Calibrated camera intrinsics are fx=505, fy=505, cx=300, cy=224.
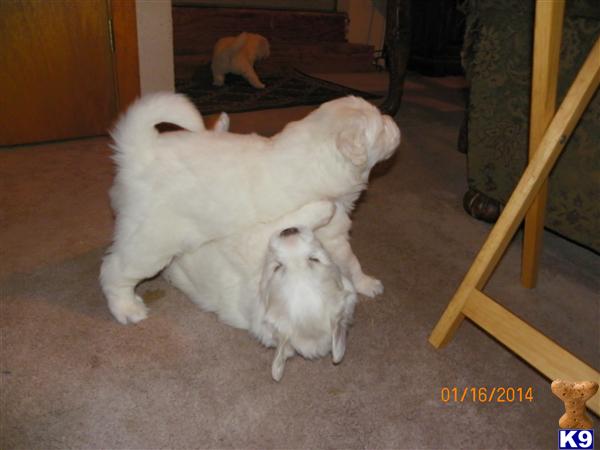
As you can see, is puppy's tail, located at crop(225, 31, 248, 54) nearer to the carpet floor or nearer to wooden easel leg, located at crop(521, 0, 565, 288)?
the carpet floor

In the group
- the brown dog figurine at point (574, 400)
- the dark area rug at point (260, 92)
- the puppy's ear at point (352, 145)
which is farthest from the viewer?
the dark area rug at point (260, 92)

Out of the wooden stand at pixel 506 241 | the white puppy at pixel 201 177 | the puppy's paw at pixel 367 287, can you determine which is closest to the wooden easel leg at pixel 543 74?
the wooden stand at pixel 506 241

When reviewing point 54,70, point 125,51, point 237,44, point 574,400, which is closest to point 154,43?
point 125,51

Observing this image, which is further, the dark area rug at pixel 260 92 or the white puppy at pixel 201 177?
the dark area rug at pixel 260 92

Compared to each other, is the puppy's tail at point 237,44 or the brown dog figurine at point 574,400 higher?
the puppy's tail at point 237,44

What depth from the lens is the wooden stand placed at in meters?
1.33

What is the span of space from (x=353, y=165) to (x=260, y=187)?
33 cm

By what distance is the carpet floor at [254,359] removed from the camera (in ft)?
4.45

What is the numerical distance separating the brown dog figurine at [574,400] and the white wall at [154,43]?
281 cm

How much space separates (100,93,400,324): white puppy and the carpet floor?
0.22m

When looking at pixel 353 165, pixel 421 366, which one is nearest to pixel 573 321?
pixel 421 366

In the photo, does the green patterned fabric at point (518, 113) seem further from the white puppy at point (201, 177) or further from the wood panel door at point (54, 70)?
the wood panel door at point (54, 70)
